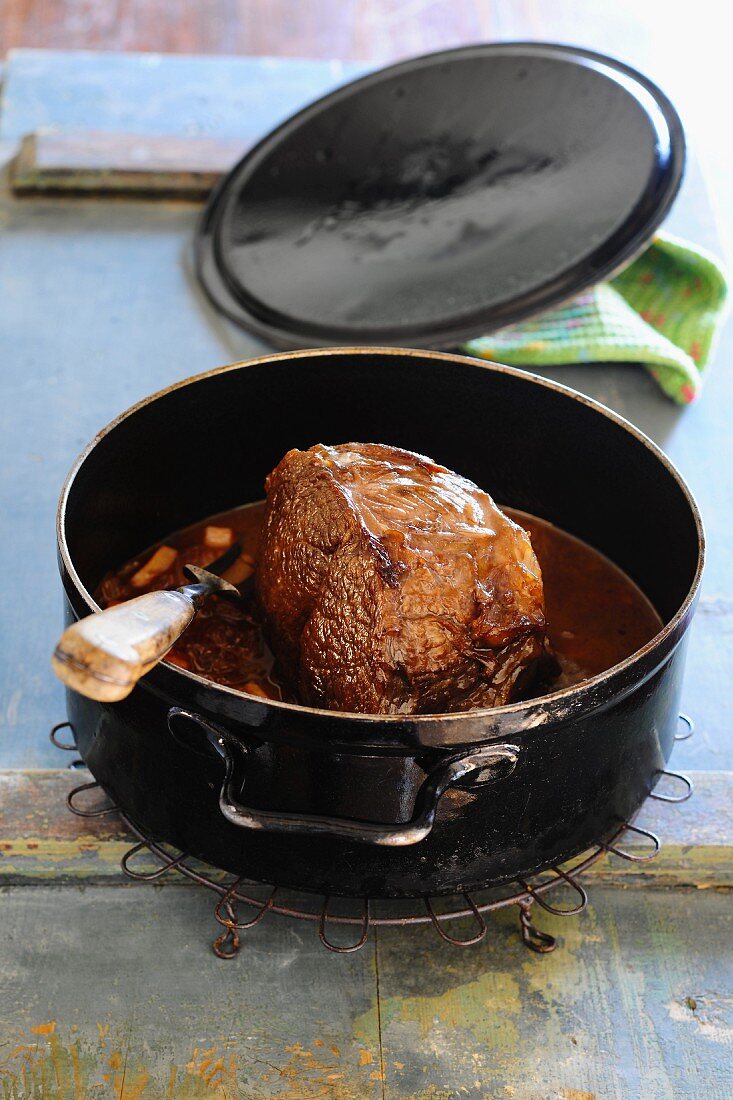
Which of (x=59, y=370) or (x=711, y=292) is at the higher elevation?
(x=711, y=292)

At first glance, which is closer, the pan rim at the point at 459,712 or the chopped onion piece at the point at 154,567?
the pan rim at the point at 459,712

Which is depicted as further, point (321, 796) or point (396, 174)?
point (396, 174)

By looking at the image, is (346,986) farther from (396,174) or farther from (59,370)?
(396,174)

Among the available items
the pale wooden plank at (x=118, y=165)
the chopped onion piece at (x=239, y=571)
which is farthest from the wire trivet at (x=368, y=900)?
the pale wooden plank at (x=118, y=165)

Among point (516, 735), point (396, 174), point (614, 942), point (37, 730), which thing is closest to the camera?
point (516, 735)

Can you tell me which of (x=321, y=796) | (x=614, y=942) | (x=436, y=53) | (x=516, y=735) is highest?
(x=436, y=53)

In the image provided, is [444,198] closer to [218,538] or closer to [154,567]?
[218,538]

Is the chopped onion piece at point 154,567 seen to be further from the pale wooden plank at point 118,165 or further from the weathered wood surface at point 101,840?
the pale wooden plank at point 118,165

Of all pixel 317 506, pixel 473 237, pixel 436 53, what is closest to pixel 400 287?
pixel 473 237
